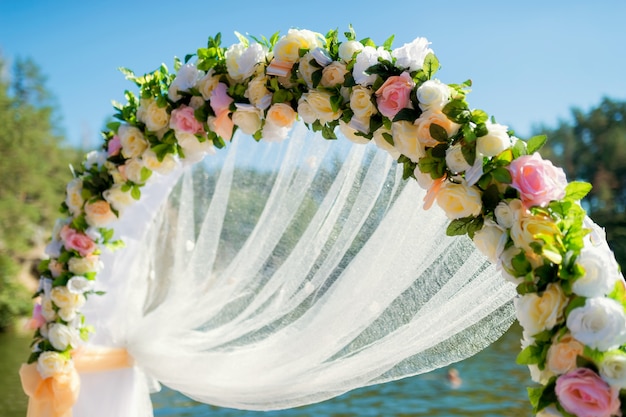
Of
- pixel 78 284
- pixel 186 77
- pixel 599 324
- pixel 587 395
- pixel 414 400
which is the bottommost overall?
pixel 587 395

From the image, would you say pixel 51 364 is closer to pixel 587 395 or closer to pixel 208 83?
pixel 208 83

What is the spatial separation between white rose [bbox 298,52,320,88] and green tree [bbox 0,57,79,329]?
59.9ft

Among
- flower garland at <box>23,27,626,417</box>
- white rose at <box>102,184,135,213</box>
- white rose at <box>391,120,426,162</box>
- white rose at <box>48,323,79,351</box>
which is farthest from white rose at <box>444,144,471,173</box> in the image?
white rose at <box>48,323,79,351</box>

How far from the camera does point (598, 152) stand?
28391 mm

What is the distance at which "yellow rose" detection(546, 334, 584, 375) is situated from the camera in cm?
148

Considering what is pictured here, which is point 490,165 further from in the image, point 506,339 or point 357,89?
point 506,339

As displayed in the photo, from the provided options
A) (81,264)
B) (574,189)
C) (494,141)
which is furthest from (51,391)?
(574,189)

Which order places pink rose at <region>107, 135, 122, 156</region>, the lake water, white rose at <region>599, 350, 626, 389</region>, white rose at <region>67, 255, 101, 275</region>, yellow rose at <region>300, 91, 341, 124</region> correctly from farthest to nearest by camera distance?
the lake water
white rose at <region>67, 255, 101, 275</region>
pink rose at <region>107, 135, 122, 156</region>
yellow rose at <region>300, 91, 341, 124</region>
white rose at <region>599, 350, 626, 389</region>

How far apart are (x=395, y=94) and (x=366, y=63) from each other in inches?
5.9

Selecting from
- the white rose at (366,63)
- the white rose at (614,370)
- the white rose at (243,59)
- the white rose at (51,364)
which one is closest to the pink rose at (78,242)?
the white rose at (51,364)

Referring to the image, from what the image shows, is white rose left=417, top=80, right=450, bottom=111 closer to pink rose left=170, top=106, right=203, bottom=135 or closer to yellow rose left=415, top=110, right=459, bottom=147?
yellow rose left=415, top=110, right=459, bottom=147

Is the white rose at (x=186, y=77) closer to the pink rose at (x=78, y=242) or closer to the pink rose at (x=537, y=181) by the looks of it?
the pink rose at (x=78, y=242)

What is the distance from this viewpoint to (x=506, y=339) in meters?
16.7

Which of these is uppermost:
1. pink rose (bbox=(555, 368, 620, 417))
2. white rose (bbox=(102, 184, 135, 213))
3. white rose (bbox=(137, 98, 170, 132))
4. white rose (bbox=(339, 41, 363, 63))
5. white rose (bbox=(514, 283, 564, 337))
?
white rose (bbox=(137, 98, 170, 132))
